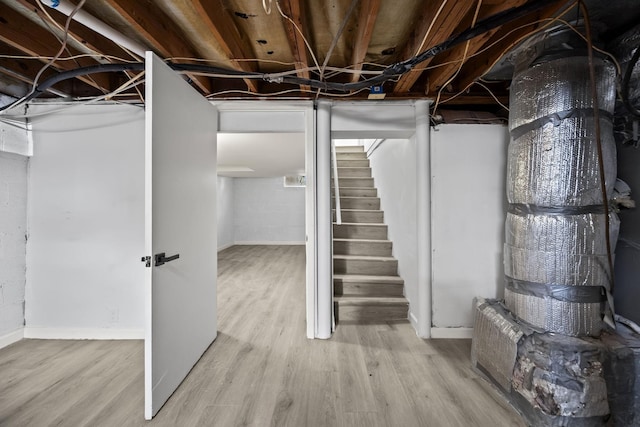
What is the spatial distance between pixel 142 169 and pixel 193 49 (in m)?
1.06

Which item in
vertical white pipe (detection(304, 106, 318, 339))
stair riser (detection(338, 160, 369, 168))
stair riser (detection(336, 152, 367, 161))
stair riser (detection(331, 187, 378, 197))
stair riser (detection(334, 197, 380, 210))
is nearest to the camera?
vertical white pipe (detection(304, 106, 318, 339))

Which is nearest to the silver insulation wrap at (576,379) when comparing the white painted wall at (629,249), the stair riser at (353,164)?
the white painted wall at (629,249)

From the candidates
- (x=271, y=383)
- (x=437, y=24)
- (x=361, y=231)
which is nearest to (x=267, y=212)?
(x=361, y=231)

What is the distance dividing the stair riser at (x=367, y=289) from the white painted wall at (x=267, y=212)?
16.0ft

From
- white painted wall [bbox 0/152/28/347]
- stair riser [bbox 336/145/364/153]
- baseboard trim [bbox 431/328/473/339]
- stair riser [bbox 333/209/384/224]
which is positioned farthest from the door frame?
stair riser [bbox 336/145/364/153]

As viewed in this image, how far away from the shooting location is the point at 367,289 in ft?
8.79

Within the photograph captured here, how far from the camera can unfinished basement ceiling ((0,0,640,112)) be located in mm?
1306

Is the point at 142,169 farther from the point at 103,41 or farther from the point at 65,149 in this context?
the point at 103,41

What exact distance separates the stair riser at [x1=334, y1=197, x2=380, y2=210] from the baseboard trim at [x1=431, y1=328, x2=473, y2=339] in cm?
185

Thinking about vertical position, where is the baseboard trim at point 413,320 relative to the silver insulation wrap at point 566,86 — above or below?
below

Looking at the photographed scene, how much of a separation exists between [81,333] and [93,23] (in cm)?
233

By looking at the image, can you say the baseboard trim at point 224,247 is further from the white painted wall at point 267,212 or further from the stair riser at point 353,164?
the stair riser at point 353,164

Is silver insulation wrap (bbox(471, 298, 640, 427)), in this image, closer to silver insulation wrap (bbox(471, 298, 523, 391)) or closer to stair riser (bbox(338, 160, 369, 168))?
silver insulation wrap (bbox(471, 298, 523, 391))

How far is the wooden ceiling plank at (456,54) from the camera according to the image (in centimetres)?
132
